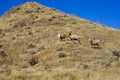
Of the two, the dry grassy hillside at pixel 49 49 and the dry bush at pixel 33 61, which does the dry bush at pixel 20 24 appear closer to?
the dry grassy hillside at pixel 49 49

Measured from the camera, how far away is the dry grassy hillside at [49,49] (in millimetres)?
19131

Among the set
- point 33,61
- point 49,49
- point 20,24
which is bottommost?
point 33,61

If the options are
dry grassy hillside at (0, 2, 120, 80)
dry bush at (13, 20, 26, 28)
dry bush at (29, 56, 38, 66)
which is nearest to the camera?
dry grassy hillside at (0, 2, 120, 80)

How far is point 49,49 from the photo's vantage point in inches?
1228

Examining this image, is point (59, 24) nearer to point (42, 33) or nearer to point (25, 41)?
point (42, 33)

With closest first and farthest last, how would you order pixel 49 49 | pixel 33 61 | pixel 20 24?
pixel 33 61 < pixel 49 49 < pixel 20 24

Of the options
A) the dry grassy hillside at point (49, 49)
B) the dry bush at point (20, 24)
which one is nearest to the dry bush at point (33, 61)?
the dry grassy hillside at point (49, 49)

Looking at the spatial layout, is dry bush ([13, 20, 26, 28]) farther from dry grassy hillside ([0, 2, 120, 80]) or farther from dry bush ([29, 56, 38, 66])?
dry bush ([29, 56, 38, 66])

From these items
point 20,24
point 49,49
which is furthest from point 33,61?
point 20,24

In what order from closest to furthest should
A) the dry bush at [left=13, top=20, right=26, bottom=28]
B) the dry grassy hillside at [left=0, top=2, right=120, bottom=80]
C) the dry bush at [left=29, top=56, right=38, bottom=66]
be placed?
the dry grassy hillside at [left=0, top=2, right=120, bottom=80] < the dry bush at [left=29, top=56, right=38, bottom=66] < the dry bush at [left=13, top=20, right=26, bottom=28]

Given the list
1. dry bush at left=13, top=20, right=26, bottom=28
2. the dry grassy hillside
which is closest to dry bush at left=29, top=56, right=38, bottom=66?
the dry grassy hillside

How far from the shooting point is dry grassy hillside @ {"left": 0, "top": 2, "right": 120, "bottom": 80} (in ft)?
62.8

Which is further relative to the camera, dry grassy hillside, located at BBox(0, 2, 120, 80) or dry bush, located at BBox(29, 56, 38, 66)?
dry bush, located at BBox(29, 56, 38, 66)

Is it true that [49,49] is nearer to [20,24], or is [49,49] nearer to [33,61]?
[33,61]
